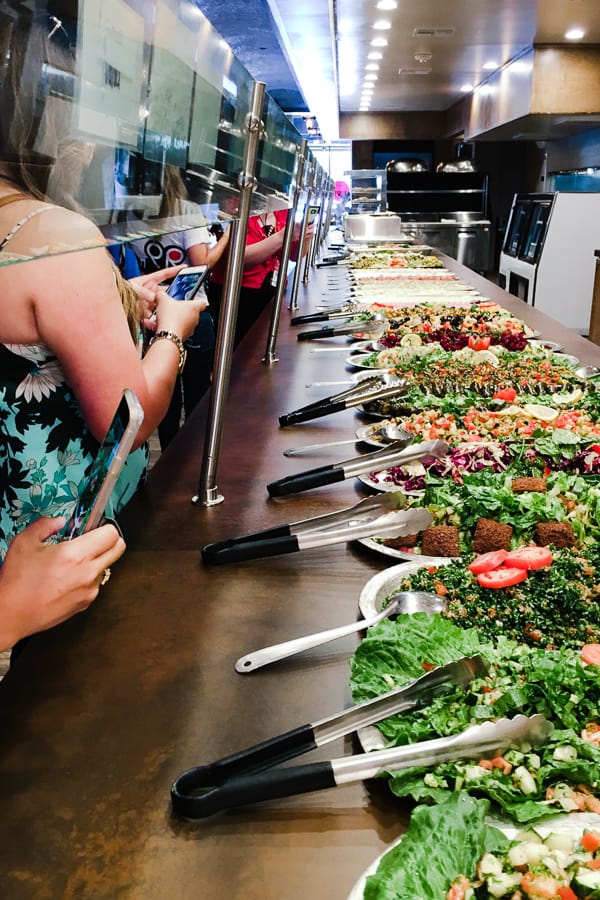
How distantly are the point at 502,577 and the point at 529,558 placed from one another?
0.07 meters

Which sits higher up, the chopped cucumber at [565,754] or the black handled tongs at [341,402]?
the black handled tongs at [341,402]

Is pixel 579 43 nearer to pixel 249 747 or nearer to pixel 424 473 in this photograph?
pixel 424 473

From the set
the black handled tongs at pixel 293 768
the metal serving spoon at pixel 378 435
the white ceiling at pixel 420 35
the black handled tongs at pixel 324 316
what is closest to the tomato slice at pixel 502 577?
the black handled tongs at pixel 293 768

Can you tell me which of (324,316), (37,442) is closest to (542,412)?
(37,442)

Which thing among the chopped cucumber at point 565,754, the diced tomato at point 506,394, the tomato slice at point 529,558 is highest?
the diced tomato at point 506,394

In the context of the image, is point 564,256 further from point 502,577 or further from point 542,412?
point 502,577

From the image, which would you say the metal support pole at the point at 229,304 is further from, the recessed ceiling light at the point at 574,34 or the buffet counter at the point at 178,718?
the recessed ceiling light at the point at 574,34

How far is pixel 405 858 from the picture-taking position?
2.31 feet

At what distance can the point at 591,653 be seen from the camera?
39.2 inches

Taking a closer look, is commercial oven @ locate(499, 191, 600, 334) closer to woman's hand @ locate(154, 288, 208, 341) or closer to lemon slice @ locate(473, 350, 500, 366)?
lemon slice @ locate(473, 350, 500, 366)

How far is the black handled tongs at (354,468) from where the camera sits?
1646 millimetres

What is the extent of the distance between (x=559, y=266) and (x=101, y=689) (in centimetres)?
721

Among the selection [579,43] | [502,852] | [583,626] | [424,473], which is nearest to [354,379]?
[424,473]

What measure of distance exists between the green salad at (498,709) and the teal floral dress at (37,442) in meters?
0.66
